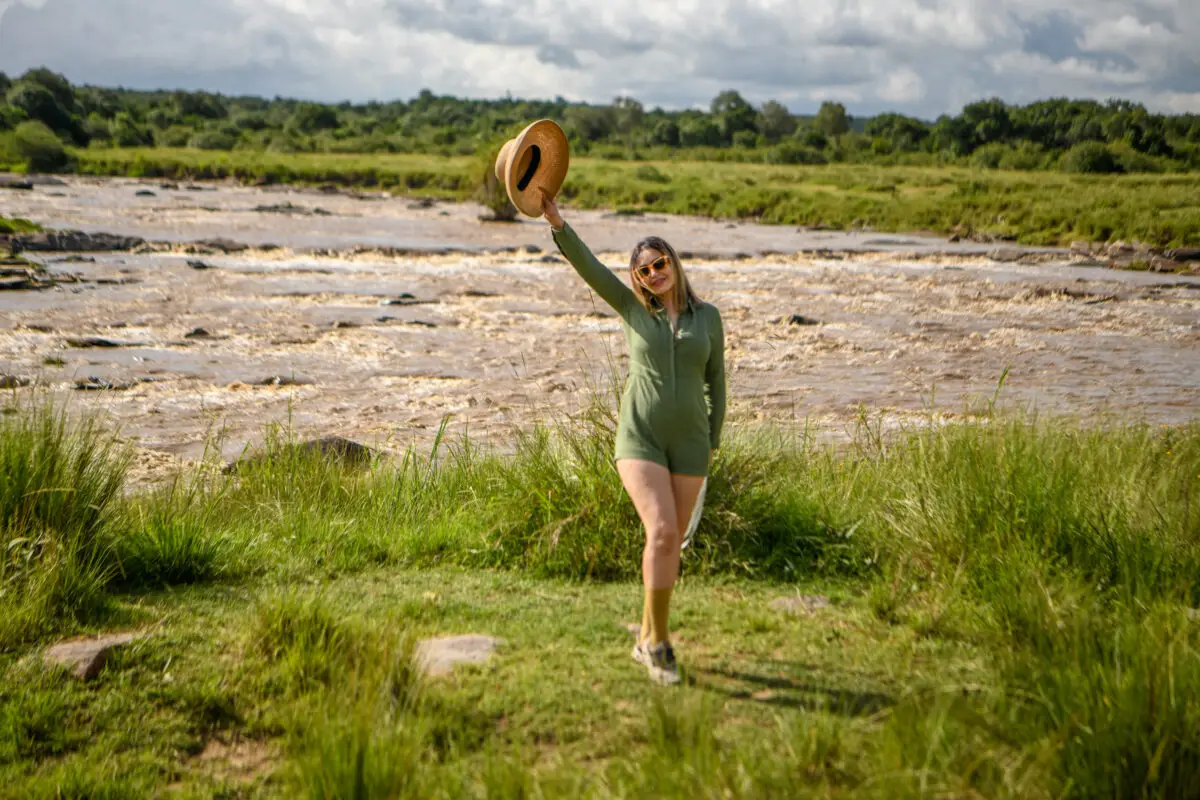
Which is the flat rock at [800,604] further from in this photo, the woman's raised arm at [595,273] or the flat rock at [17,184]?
the flat rock at [17,184]

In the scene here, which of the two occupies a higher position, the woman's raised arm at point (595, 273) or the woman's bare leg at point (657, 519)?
the woman's raised arm at point (595, 273)

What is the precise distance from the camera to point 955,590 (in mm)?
5379

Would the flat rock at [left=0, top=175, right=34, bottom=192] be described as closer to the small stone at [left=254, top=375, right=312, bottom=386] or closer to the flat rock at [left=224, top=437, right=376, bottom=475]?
the small stone at [left=254, top=375, right=312, bottom=386]

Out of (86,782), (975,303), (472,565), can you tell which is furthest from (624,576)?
(975,303)

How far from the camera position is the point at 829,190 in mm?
47500

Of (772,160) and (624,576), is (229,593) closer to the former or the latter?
(624,576)

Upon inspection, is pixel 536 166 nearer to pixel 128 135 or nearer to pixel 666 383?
pixel 666 383

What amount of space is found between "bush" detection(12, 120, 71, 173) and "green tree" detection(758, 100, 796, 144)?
64.1 meters

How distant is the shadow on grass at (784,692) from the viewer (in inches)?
171

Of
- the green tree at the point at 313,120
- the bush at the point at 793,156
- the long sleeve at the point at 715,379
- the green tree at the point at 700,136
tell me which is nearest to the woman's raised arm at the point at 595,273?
the long sleeve at the point at 715,379

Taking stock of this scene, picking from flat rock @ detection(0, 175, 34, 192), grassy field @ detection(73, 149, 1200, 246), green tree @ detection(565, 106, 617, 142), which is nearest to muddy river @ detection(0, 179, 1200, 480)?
grassy field @ detection(73, 149, 1200, 246)

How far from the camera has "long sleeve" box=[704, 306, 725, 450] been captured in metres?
4.75

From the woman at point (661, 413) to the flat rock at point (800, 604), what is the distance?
1.12m

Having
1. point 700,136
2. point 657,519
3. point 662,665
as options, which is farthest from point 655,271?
point 700,136
